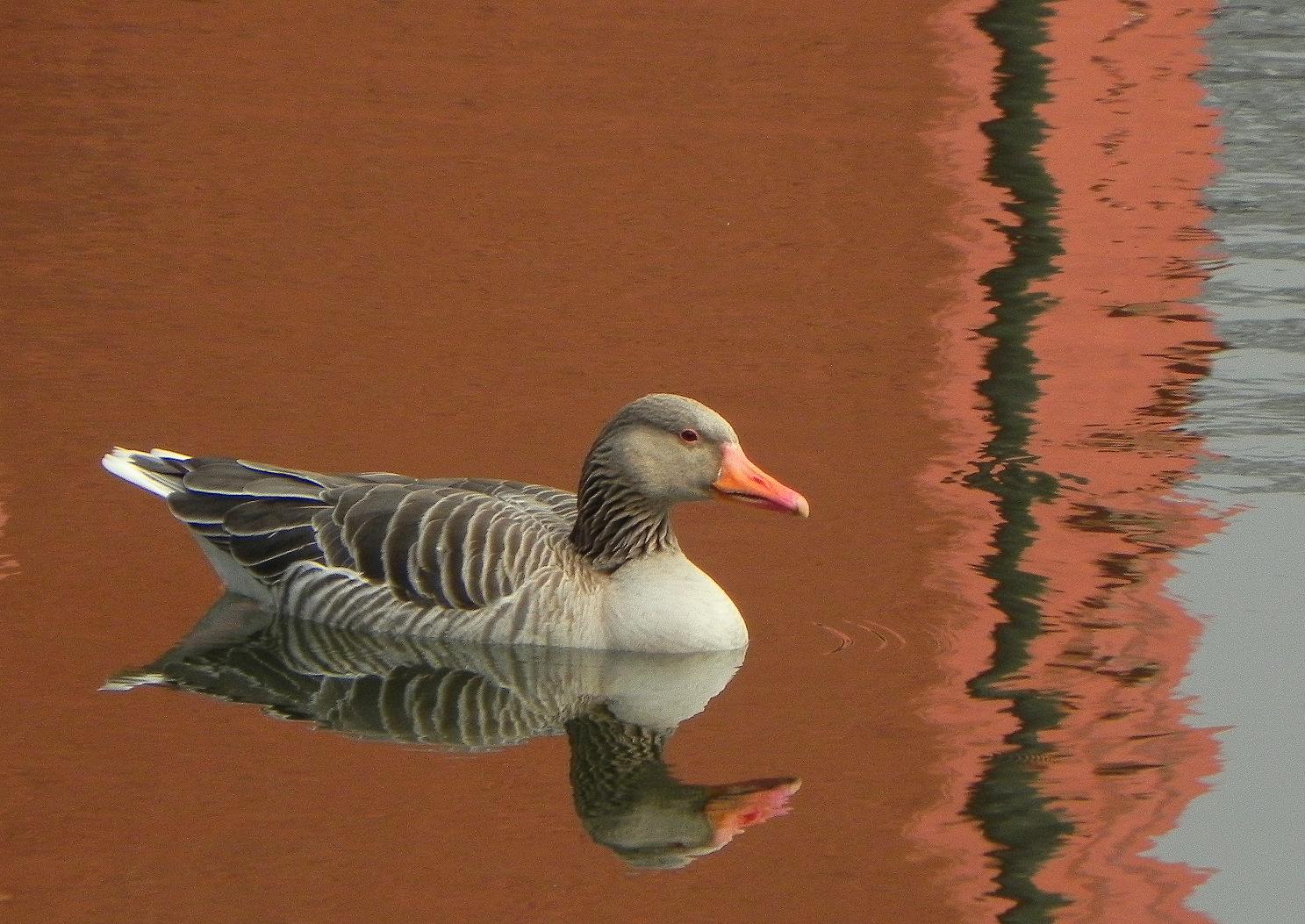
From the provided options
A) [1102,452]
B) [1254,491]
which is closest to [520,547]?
[1102,452]

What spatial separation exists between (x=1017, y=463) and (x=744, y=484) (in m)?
2.55

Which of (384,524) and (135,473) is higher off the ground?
(135,473)

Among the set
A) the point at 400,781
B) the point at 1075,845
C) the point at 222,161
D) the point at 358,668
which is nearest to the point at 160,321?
the point at 222,161

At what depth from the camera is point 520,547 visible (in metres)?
8.58

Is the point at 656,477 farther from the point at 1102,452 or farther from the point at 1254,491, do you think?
the point at 1254,491

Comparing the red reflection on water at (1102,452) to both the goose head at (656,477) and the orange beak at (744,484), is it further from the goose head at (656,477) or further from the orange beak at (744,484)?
the goose head at (656,477)

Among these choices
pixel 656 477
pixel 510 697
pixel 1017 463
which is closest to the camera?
pixel 510 697

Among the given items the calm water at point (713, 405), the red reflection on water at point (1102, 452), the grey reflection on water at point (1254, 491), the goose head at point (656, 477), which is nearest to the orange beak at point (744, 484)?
the goose head at point (656, 477)

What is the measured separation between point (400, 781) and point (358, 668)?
1.12 m

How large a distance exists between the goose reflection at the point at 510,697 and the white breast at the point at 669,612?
6 cm

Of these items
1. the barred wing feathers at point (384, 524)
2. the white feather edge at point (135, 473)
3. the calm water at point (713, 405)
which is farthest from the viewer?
the white feather edge at point (135, 473)

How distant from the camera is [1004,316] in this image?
12312 millimetres

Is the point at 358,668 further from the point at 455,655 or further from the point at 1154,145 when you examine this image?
the point at 1154,145

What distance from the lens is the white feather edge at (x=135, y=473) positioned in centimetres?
905
